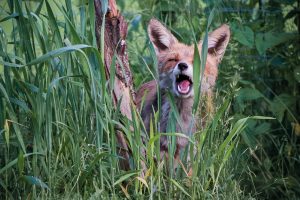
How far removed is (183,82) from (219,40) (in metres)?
0.48

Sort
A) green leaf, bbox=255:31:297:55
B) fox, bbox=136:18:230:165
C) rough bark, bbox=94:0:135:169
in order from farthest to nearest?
green leaf, bbox=255:31:297:55 < fox, bbox=136:18:230:165 < rough bark, bbox=94:0:135:169

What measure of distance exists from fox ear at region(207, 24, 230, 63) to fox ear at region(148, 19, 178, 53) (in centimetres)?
33

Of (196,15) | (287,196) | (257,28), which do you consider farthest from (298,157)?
(196,15)

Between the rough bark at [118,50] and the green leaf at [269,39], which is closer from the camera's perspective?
the rough bark at [118,50]

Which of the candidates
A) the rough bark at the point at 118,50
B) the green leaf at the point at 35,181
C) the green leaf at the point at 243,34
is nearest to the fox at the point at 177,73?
the green leaf at the point at 243,34

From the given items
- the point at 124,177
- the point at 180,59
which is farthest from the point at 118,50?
the point at 180,59

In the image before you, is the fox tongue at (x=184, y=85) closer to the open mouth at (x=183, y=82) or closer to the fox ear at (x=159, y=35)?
the open mouth at (x=183, y=82)

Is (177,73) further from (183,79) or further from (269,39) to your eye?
(269,39)

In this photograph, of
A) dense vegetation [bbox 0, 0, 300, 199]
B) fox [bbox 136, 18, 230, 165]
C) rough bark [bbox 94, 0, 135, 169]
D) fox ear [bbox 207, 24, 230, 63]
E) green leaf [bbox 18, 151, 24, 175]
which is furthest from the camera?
fox ear [bbox 207, 24, 230, 63]

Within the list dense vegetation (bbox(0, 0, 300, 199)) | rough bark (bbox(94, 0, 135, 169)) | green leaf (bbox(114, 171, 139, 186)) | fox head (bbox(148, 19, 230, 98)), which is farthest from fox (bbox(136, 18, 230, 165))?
green leaf (bbox(114, 171, 139, 186))

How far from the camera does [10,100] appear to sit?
15.2ft

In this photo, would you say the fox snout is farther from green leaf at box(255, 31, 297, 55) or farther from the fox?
green leaf at box(255, 31, 297, 55)

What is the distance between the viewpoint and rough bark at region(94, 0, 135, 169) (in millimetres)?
4844

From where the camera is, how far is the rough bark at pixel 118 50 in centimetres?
484
